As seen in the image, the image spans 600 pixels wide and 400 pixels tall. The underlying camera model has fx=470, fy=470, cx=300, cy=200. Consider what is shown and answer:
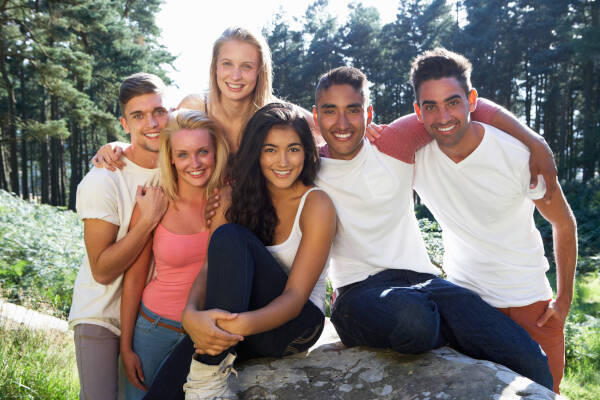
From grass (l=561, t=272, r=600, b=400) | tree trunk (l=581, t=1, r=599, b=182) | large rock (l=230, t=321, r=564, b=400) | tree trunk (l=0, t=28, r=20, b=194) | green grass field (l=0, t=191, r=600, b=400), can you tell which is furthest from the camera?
tree trunk (l=581, t=1, r=599, b=182)

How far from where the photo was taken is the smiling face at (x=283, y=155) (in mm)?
2668

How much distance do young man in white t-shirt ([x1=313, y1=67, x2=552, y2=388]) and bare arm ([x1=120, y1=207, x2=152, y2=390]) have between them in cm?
114

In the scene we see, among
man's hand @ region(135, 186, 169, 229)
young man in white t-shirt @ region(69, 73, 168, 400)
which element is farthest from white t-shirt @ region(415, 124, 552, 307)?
young man in white t-shirt @ region(69, 73, 168, 400)

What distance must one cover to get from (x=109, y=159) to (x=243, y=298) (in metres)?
1.32

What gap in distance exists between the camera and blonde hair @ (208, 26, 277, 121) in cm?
352

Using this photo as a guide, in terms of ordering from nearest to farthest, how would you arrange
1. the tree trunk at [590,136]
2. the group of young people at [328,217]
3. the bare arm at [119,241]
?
the group of young people at [328,217]
the bare arm at [119,241]
the tree trunk at [590,136]

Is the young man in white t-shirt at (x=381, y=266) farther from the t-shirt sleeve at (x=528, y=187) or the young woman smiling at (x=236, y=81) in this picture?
the young woman smiling at (x=236, y=81)

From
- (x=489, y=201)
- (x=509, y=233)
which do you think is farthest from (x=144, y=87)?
(x=509, y=233)

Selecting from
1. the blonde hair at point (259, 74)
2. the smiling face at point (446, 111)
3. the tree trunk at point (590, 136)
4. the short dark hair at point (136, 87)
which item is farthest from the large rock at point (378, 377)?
the tree trunk at point (590, 136)

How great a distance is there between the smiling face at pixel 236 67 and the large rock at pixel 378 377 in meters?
1.93

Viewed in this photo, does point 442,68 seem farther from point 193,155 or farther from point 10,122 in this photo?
point 10,122

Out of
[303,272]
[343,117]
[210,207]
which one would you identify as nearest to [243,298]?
[303,272]

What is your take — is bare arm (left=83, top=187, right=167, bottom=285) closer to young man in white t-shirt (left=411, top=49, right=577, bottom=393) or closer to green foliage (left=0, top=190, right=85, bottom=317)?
young man in white t-shirt (left=411, top=49, right=577, bottom=393)

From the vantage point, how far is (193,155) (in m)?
2.84
